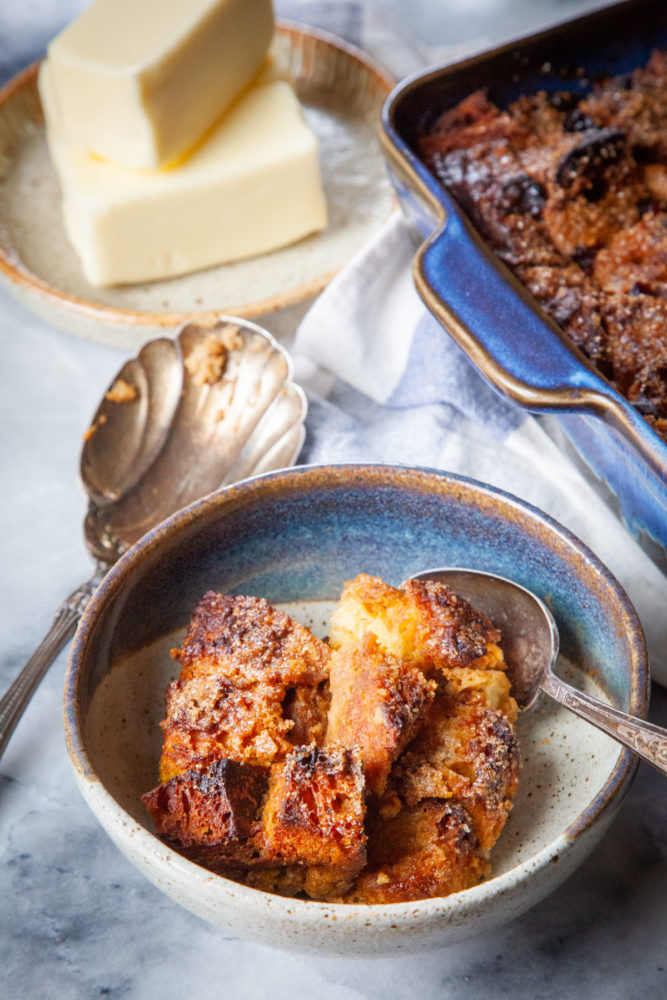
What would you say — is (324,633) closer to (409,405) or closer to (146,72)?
(409,405)

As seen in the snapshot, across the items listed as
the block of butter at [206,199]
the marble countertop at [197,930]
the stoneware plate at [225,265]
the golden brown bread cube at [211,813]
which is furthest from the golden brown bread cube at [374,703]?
the block of butter at [206,199]

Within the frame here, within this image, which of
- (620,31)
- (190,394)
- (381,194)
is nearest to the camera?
(190,394)

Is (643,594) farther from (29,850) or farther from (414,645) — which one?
(29,850)

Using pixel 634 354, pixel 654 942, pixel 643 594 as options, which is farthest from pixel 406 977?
pixel 634 354

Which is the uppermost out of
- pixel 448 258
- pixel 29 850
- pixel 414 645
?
pixel 448 258

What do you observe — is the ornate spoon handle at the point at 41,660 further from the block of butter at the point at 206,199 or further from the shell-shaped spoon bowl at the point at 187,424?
the block of butter at the point at 206,199
